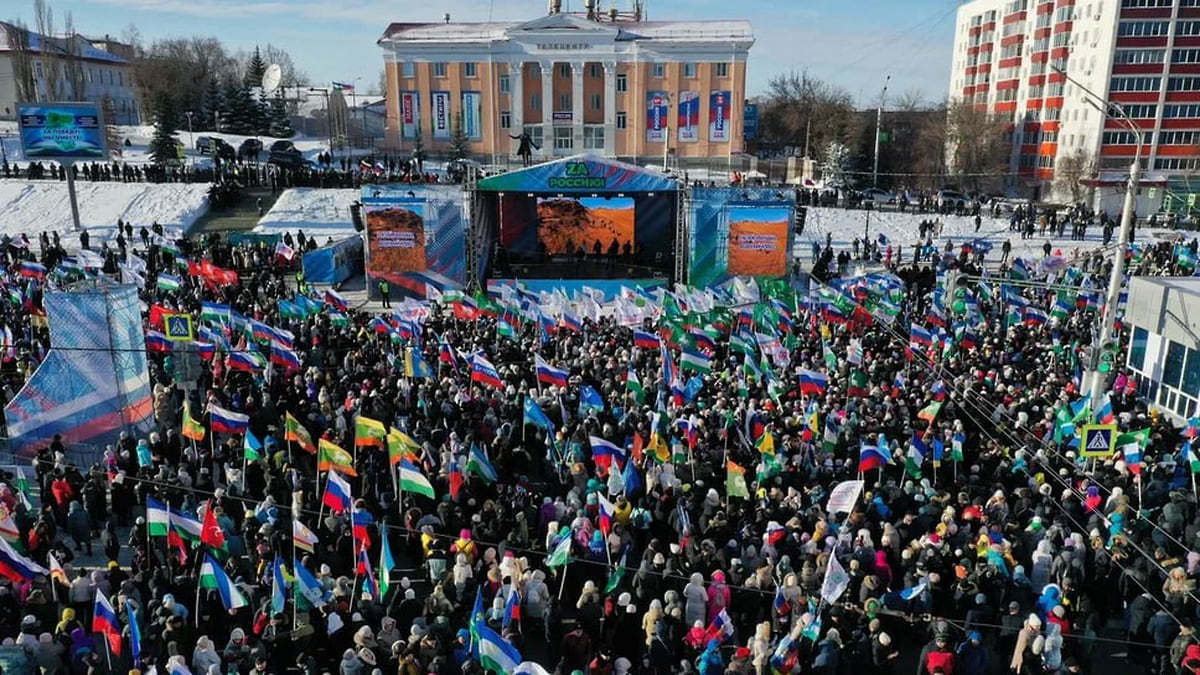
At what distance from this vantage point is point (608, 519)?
979 centimetres

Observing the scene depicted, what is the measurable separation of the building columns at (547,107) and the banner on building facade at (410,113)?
7.63m

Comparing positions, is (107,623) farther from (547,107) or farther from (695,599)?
(547,107)

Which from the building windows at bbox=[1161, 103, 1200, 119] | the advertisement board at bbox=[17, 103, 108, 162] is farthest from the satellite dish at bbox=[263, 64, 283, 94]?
the building windows at bbox=[1161, 103, 1200, 119]

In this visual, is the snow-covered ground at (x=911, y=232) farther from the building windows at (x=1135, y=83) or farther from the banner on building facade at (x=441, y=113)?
the banner on building facade at (x=441, y=113)

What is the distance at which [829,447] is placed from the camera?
1249 centimetres

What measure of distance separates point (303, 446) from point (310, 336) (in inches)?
287

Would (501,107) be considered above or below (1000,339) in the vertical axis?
above

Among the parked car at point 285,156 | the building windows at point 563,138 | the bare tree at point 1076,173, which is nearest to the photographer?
the parked car at point 285,156

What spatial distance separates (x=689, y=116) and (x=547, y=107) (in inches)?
343

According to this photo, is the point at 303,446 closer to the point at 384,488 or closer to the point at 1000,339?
the point at 384,488

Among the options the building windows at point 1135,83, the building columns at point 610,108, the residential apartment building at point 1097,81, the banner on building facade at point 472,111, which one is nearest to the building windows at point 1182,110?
the residential apartment building at point 1097,81

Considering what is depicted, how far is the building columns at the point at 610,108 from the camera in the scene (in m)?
55.6

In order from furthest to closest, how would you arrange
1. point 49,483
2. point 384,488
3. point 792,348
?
point 792,348 < point 384,488 < point 49,483

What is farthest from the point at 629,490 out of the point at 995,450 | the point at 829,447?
the point at 995,450
